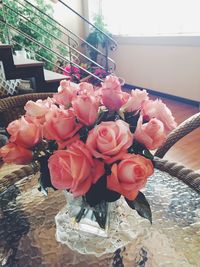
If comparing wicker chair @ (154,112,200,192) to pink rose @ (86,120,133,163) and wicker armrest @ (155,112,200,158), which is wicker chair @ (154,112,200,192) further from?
pink rose @ (86,120,133,163)

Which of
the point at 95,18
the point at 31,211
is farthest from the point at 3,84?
the point at 95,18

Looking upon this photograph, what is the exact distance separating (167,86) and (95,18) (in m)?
1.71

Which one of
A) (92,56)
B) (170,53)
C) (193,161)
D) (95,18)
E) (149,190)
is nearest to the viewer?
(149,190)

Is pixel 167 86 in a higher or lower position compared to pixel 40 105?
lower

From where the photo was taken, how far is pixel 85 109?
45 centimetres

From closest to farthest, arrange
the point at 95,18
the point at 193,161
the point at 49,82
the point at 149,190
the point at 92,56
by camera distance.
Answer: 1. the point at 149,190
2. the point at 193,161
3. the point at 49,82
4. the point at 95,18
5. the point at 92,56

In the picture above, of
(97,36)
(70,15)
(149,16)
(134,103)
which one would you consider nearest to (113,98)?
(134,103)

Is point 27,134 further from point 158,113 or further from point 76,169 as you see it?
point 158,113

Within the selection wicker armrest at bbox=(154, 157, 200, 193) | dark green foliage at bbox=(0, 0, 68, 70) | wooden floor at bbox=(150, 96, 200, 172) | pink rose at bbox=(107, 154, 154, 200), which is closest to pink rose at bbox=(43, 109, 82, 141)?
→ pink rose at bbox=(107, 154, 154, 200)

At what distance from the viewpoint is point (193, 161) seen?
1956mm

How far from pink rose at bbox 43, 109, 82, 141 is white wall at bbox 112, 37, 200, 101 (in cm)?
284

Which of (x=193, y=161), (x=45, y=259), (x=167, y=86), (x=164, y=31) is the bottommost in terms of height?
(x=193, y=161)

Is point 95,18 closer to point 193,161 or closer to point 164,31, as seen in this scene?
point 164,31

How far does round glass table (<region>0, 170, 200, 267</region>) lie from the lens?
1.76 ft
